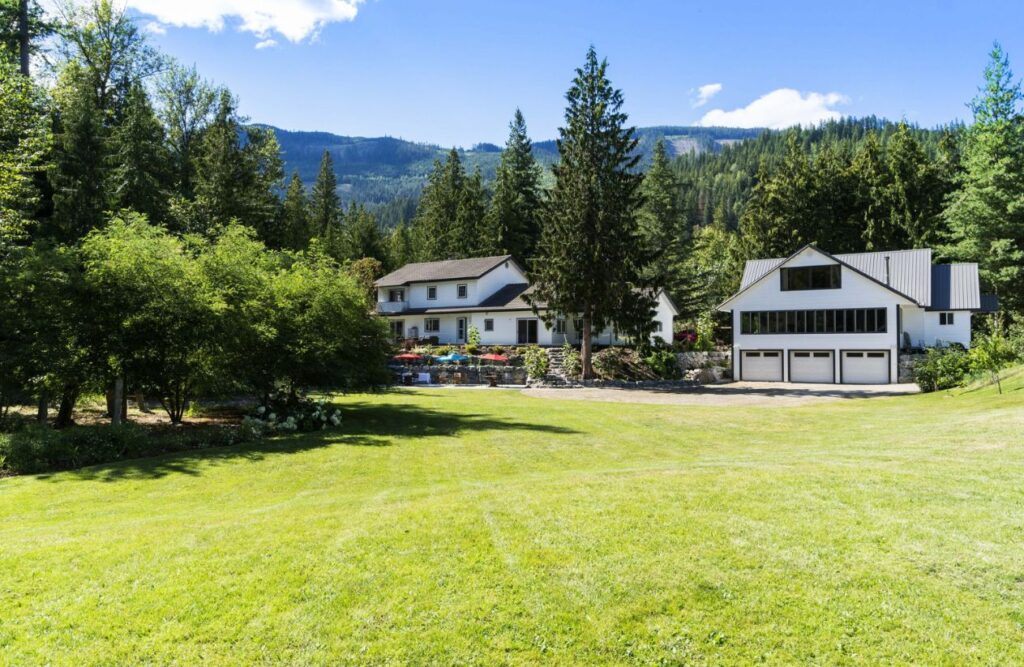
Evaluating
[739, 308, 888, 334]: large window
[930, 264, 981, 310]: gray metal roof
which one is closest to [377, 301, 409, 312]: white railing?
[739, 308, 888, 334]: large window

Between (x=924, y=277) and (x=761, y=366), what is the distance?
38.0 ft

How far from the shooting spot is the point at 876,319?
3575 cm

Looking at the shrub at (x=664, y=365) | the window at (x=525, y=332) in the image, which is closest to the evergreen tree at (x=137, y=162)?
the window at (x=525, y=332)

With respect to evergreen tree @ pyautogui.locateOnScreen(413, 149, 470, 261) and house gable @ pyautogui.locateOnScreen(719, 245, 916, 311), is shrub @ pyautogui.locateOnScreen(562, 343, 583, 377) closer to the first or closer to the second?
house gable @ pyautogui.locateOnScreen(719, 245, 916, 311)

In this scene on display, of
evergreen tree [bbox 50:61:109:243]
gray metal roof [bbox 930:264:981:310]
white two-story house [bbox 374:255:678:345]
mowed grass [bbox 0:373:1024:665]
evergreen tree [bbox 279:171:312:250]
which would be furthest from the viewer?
evergreen tree [bbox 279:171:312:250]

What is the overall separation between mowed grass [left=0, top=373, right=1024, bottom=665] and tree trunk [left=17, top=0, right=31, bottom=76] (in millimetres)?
24540

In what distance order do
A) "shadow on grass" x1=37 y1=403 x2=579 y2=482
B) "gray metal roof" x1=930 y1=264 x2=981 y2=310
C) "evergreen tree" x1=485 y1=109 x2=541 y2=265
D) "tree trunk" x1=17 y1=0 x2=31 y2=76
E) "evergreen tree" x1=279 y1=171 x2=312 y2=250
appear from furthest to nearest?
"evergreen tree" x1=485 y1=109 x2=541 y2=265, "evergreen tree" x1=279 y1=171 x2=312 y2=250, "gray metal roof" x1=930 y1=264 x2=981 y2=310, "tree trunk" x1=17 y1=0 x2=31 y2=76, "shadow on grass" x1=37 y1=403 x2=579 y2=482

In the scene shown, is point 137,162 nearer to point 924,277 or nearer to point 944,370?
point 944,370

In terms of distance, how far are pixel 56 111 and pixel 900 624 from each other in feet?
135

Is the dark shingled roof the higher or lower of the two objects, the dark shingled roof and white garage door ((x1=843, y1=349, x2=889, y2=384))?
the higher

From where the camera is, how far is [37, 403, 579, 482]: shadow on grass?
12.9 m

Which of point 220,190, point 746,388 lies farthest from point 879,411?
point 220,190

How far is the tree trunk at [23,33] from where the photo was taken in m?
26.8

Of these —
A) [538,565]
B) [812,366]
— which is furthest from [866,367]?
[538,565]
